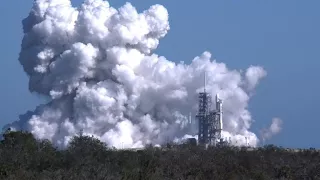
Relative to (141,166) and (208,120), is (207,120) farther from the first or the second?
(141,166)

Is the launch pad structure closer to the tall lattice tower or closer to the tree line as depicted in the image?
the tall lattice tower

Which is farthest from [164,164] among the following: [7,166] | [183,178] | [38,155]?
[7,166]

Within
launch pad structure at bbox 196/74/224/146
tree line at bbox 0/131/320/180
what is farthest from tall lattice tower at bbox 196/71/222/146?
tree line at bbox 0/131/320/180

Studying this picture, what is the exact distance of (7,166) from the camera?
76.3ft

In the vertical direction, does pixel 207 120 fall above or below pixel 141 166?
above

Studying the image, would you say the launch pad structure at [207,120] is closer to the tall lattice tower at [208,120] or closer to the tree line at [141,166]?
the tall lattice tower at [208,120]

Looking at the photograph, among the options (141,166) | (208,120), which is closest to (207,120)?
(208,120)

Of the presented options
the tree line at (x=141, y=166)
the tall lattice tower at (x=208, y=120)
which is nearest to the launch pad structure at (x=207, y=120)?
the tall lattice tower at (x=208, y=120)

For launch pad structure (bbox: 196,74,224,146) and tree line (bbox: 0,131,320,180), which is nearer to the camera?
tree line (bbox: 0,131,320,180)

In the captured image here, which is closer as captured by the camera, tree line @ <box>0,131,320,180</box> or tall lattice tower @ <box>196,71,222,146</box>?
tree line @ <box>0,131,320,180</box>

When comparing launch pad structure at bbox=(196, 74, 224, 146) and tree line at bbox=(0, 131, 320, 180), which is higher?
launch pad structure at bbox=(196, 74, 224, 146)

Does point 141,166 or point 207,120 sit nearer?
point 141,166

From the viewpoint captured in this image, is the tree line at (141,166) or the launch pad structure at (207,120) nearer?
the tree line at (141,166)

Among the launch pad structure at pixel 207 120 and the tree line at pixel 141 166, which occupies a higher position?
the launch pad structure at pixel 207 120
